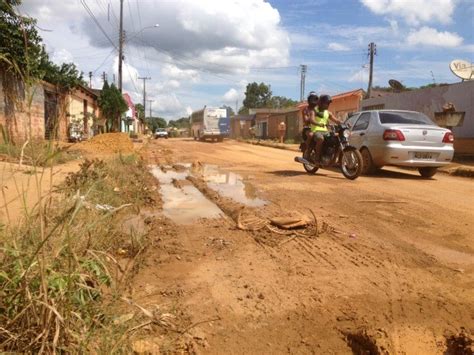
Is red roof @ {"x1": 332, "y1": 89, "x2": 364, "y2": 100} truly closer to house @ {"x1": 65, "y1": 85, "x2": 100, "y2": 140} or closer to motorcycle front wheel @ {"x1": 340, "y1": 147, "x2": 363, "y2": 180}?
house @ {"x1": 65, "y1": 85, "x2": 100, "y2": 140}

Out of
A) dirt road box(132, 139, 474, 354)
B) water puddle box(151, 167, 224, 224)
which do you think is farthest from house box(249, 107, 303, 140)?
dirt road box(132, 139, 474, 354)

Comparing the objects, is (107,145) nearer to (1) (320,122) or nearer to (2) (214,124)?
(1) (320,122)

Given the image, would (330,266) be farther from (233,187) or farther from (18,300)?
(233,187)

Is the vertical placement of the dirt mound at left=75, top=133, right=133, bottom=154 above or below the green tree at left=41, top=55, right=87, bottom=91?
below

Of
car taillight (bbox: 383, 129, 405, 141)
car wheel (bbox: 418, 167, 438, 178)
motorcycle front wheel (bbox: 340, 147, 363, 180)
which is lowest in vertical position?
car wheel (bbox: 418, 167, 438, 178)

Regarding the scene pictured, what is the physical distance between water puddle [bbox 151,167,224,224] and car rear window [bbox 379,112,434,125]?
4.80 meters

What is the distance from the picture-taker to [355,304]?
312 centimetres

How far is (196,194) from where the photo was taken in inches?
301

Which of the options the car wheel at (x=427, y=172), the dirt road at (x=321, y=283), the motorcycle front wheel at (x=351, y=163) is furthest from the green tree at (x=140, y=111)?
the dirt road at (x=321, y=283)

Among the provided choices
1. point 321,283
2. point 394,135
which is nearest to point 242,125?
point 394,135

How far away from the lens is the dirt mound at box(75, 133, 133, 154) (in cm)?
1839

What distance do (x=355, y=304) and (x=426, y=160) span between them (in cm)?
760

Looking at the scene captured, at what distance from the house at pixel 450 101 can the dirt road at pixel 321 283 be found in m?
11.9

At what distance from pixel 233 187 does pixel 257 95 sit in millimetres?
104588
